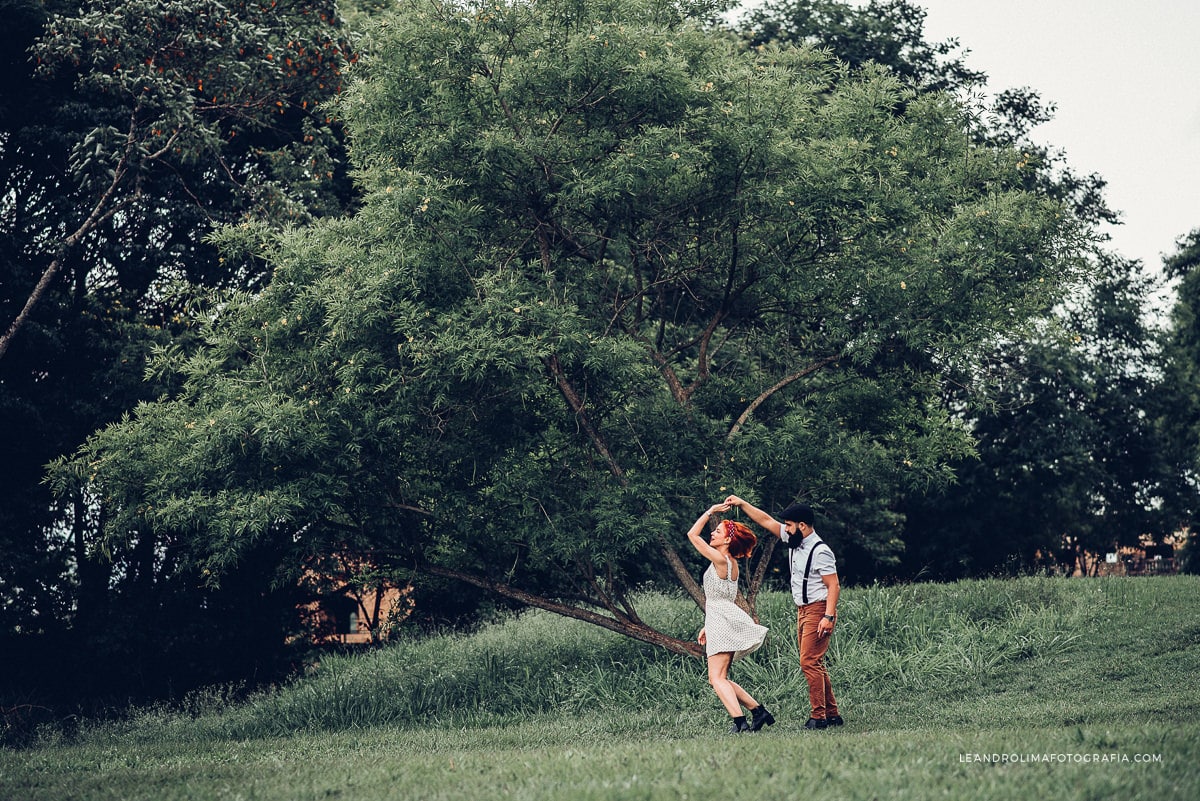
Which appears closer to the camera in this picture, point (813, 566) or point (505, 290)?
point (813, 566)

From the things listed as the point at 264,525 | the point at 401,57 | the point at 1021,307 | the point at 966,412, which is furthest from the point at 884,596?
the point at 966,412

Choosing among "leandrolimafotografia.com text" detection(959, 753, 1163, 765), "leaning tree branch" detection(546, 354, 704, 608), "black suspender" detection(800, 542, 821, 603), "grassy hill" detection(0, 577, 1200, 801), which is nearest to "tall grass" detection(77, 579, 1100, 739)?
"grassy hill" detection(0, 577, 1200, 801)

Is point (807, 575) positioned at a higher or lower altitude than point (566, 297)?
lower

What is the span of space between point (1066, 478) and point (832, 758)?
23.4 metres

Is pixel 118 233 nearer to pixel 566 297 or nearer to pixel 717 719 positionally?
pixel 566 297

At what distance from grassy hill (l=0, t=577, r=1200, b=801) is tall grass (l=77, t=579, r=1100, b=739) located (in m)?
0.04

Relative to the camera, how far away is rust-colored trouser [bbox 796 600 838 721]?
8.92 meters

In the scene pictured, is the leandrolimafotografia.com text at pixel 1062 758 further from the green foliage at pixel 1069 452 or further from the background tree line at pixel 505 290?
the green foliage at pixel 1069 452

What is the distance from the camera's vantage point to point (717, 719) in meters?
11.6

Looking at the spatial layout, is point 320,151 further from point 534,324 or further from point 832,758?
point 832,758

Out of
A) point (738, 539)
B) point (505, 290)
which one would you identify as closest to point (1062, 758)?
point (738, 539)

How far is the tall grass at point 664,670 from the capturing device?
42.3 feet

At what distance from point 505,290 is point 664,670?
5301mm

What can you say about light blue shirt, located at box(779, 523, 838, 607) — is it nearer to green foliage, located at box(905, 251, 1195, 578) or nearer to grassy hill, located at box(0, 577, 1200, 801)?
grassy hill, located at box(0, 577, 1200, 801)
